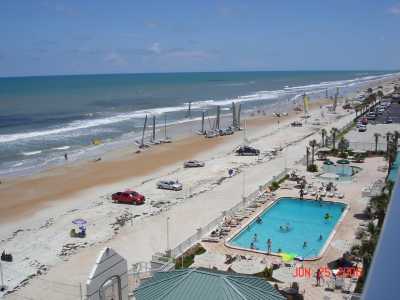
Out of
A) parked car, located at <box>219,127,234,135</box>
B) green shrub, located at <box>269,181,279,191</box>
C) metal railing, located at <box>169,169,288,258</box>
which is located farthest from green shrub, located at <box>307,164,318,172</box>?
parked car, located at <box>219,127,234,135</box>

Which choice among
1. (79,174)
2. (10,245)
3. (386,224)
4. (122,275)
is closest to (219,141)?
(79,174)

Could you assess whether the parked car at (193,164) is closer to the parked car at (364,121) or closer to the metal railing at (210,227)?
the metal railing at (210,227)

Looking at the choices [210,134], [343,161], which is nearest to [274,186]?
[343,161]

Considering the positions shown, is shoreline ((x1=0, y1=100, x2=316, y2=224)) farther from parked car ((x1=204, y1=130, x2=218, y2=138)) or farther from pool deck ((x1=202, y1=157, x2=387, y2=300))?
pool deck ((x1=202, y1=157, x2=387, y2=300))

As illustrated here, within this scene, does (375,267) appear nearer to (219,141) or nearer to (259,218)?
(259,218)

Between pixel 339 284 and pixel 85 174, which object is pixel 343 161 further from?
pixel 339 284

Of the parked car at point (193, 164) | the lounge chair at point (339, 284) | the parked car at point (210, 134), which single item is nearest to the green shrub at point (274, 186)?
the parked car at point (193, 164)
